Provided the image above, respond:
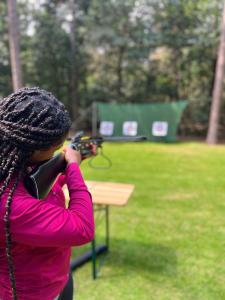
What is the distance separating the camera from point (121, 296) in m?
2.65

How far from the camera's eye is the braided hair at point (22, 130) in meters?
0.98

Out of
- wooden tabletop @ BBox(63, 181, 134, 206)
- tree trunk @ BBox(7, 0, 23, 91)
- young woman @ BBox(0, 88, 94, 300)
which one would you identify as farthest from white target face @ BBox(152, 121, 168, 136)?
young woman @ BBox(0, 88, 94, 300)

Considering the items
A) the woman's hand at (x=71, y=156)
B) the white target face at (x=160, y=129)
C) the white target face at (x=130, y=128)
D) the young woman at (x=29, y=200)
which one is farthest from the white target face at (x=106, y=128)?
the young woman at (x=29, y=200)

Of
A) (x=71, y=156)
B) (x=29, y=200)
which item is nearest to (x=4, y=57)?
(x=71, y=156)

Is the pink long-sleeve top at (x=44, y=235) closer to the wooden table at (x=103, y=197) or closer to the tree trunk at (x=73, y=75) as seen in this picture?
the wooden table at (x=103, y=197)

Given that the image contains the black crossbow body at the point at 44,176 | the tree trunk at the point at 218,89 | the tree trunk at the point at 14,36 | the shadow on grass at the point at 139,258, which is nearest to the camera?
the black crossbow body at the point at 44,176

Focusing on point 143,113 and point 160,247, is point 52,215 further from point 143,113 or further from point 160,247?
point 143,113

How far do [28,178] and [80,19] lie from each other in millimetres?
14949

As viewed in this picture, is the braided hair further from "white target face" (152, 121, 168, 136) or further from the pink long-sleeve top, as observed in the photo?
"white target face" (152, 121, 168, 136)

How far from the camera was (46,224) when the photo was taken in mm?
958

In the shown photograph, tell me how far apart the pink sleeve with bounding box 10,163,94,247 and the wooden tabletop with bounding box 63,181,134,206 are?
1.53 m

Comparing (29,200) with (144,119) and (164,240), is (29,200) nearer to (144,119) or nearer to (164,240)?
(164,240)

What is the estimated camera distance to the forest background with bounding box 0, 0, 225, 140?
42.9ft

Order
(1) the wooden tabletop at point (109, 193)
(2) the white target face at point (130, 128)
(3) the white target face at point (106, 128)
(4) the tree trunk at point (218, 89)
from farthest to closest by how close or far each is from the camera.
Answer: (3) the white target face at point (106, 128)
(2) the white target face at point (130, 128)
(4) the tree trunk at point (218, 89)
(1) the wooden tabletop at point (109, 193)
